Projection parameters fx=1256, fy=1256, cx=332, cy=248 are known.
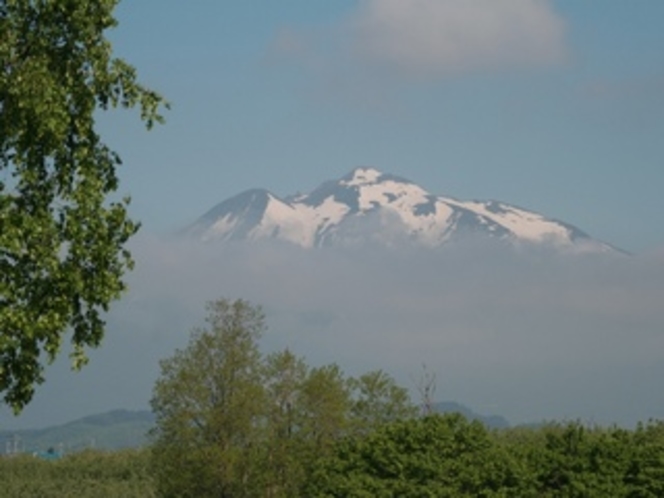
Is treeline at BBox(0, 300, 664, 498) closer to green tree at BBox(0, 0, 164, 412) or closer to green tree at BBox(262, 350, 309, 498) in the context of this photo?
green tree at BBox(262, 350, 309, 498)

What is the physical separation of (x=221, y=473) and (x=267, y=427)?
8.36 feet

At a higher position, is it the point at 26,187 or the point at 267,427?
the point at 26,187

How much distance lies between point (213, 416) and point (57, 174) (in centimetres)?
2311

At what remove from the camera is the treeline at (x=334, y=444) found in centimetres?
3316

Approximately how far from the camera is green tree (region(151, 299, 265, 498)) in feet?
158

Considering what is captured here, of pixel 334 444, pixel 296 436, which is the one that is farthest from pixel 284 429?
pixel 334 444

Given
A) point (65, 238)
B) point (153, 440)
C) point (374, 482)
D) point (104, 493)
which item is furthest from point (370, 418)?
point (104, 493)

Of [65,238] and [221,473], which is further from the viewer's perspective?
[221,473]

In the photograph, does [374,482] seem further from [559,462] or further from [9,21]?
[9,21]

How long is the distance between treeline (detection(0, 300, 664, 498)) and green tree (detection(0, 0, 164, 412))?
34.1 feet

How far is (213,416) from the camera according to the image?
1935 inches

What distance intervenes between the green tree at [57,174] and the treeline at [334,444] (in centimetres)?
1040

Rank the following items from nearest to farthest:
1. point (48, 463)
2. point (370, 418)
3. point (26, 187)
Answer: point (26, 187)
point (370, 418)
point (48, 463)

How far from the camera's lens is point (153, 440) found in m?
50.3
